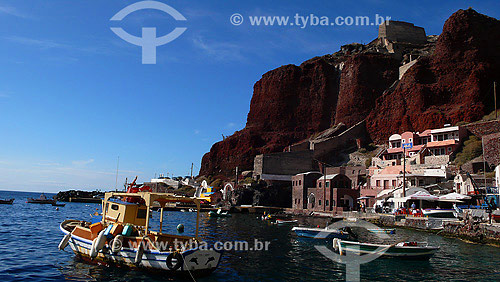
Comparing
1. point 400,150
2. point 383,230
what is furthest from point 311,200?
point 383,230

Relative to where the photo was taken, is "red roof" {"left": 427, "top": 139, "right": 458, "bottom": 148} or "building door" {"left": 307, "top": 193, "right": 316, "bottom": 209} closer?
"red roof" {"left": 427, "top": 139, "right": 458, "bottom": 148}

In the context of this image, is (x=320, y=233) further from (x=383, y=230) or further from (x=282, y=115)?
(x=282, y=115)

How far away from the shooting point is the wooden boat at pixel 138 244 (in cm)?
1588

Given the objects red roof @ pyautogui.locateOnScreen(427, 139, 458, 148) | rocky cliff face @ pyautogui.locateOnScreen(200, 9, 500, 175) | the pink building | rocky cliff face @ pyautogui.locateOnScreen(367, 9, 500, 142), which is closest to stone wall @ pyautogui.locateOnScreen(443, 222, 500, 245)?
the pink building

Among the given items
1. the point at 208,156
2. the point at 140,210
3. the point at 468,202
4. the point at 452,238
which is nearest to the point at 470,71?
the point at 468,202

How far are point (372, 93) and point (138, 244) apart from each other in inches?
3594

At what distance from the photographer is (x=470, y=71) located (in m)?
79.3

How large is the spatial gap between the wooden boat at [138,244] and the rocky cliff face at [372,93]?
68163mm

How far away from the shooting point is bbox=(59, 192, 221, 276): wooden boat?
15.9 metres

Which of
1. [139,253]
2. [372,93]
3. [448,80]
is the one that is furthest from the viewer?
[372,93]

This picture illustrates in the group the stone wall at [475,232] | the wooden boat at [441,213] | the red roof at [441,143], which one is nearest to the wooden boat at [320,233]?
the stone wall at [475,232]

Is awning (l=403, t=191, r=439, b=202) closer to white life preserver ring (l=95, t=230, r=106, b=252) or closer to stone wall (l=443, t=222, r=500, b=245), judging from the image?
stone wall (l=443, t=222, r=500, b=245)

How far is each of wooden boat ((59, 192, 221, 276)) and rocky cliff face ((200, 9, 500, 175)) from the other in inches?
2684

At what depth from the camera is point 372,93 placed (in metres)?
98.2
